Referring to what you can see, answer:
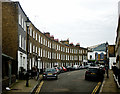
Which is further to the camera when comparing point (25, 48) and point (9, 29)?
point (25, 48)

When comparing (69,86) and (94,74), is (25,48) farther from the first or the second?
(69,86)

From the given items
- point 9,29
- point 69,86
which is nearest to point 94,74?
point 69,86

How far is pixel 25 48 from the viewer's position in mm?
30234

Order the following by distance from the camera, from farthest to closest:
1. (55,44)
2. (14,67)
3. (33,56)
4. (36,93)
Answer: (55,44)
(33,56)
(14,67)
(36,93)

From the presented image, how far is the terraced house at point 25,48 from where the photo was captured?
931 inches

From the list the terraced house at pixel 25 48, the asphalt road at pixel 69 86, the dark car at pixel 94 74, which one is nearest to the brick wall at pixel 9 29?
the terraced house at pixel 25 48

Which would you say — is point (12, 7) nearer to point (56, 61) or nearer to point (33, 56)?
point (33, 56)

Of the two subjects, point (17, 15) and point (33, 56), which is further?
point (33, 56)

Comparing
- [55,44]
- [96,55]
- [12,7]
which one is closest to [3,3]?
[12,7]

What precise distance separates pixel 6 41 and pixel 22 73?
14.2 ft

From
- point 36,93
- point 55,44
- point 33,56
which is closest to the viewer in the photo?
point 36,93

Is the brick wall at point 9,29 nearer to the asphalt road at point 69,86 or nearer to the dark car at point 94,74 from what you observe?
the asphalt road at point 69,86

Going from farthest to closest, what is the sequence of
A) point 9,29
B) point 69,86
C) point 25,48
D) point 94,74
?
1. point 25,48
2. point 9,29
3. point 94,74
4. point 69,86

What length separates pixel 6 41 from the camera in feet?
79.6
